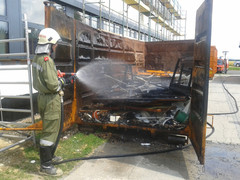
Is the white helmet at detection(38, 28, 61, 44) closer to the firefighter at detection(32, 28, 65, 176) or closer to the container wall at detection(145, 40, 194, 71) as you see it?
the firefighter at detection(32, 28, 65, 176)

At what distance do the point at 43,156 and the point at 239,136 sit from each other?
13.5ft

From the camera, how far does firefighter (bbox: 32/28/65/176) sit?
289 cm

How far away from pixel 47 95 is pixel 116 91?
261 centimetres

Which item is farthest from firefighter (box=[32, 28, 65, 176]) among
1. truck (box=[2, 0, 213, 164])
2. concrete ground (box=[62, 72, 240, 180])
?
truck (box=[2, 0, 213, 164])

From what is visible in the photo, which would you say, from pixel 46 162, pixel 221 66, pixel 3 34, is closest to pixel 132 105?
pixel 46 162

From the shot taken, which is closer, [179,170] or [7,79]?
[179,170]

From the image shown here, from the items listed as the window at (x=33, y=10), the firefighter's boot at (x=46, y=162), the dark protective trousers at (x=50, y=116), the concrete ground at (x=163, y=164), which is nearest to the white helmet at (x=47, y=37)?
the dark protective trousers at (x=50, y=116)

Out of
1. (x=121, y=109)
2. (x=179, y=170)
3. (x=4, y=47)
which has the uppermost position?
(x=4, y=47)

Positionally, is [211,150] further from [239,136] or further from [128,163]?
[128,163]

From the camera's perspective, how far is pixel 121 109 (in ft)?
15.5

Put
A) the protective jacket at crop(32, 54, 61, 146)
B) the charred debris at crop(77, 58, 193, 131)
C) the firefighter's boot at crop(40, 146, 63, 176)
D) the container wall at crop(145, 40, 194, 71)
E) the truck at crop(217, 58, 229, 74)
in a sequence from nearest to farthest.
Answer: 1. the protective jacket at crop(32, 54, 61, 146)
2. the firefighter's boot at crop(40, 146, 63, 176)
3. the charred debris at crop(77, 58, 193, 131)
4. the container wall at crop(145, 40, 194, 71)
5. the truck at crop(217, 58, 229, 74)

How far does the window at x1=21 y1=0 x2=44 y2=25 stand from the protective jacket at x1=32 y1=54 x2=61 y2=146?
4.84m

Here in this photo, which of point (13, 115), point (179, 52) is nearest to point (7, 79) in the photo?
A: point (13, 115)

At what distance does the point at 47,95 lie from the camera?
298cm
